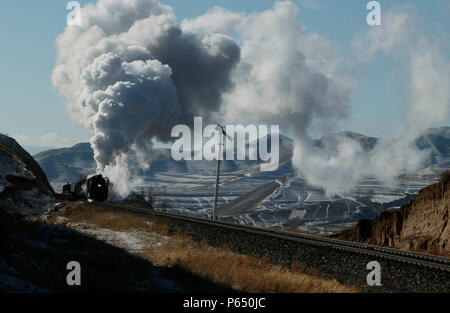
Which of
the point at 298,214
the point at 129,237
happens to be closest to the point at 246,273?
the point at 129,237

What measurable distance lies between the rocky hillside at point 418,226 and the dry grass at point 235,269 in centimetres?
1074

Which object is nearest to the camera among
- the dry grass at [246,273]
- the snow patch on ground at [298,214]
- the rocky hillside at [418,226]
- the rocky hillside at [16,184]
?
the dry grass at [246,273]

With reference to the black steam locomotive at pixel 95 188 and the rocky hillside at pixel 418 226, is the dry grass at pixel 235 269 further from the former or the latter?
the black steam locomotive at pixel 95 188

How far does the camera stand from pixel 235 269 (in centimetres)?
1633

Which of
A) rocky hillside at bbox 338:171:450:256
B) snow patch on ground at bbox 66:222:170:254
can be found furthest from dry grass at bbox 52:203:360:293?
rocky hillside at bbox 338:171:450:256

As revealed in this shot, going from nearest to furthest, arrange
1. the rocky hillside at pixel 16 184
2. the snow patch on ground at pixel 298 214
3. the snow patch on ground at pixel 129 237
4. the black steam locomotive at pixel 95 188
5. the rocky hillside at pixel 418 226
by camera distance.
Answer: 1. the snow patch on ground at pixel 129 237
2. the rocky hillside at pixel 418 226
3. the rocky hillside at pixel 16 184
4. the black steam locomotive at pixel 95 188
5. the snow patch on ground at pixel 298 214

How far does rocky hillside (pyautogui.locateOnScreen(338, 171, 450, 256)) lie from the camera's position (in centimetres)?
2532

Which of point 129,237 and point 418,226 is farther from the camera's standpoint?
point 418,226

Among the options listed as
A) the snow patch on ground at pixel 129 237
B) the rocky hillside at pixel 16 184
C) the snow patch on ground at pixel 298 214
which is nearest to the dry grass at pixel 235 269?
the snow patch on ground at pixel 129 237

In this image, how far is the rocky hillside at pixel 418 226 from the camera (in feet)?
83.1

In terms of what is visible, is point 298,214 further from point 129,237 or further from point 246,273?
point 246,273

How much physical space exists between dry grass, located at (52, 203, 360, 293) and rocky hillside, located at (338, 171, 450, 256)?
10740 millimetres

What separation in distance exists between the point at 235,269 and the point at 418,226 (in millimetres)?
15637
